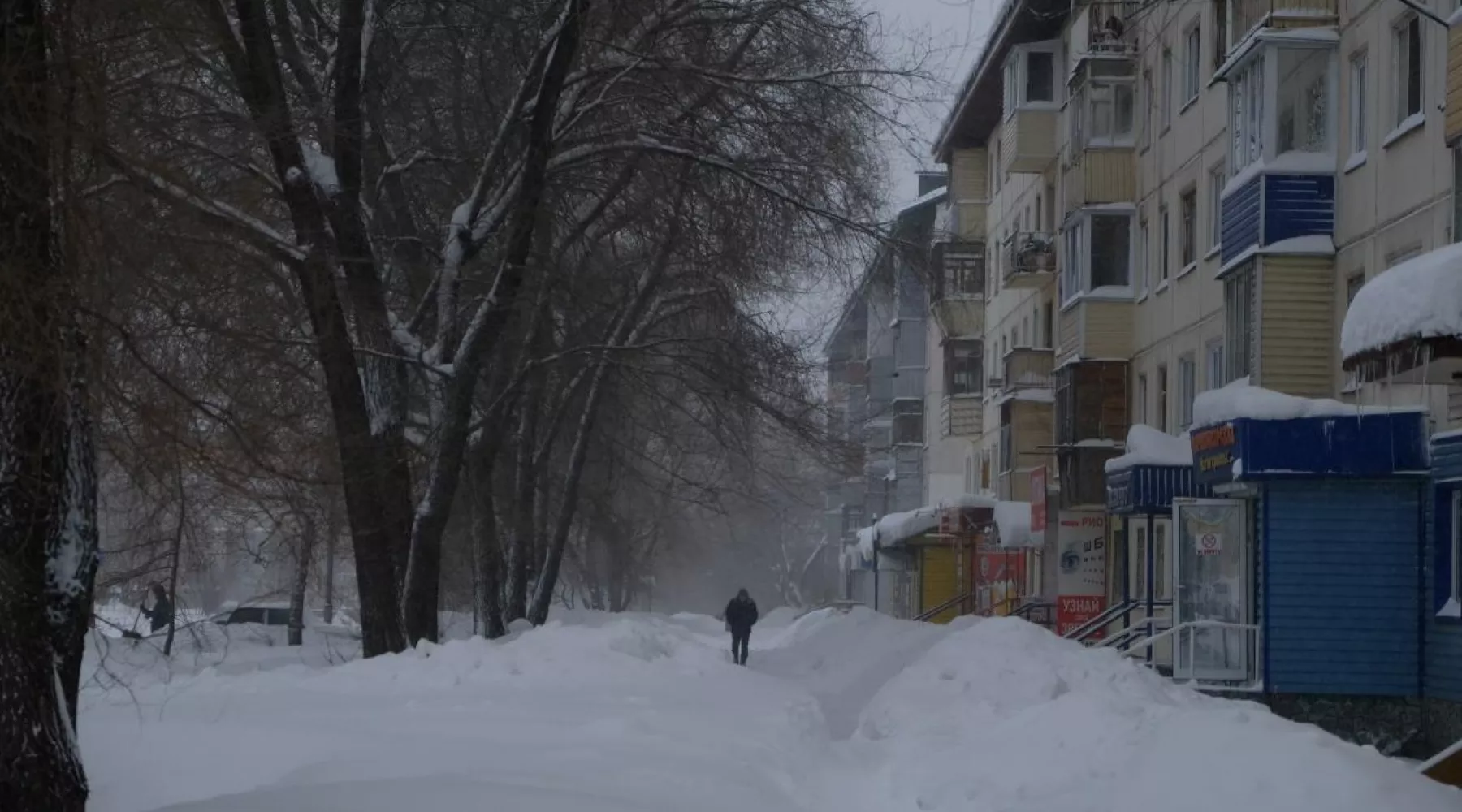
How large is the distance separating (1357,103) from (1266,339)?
3024mm

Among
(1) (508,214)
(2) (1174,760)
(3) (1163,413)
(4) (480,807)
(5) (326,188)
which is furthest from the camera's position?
(3) (1163,413)

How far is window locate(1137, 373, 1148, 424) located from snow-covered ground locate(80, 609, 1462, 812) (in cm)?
1531

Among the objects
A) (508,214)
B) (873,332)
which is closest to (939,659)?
(508,214)

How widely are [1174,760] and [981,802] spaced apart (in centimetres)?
158

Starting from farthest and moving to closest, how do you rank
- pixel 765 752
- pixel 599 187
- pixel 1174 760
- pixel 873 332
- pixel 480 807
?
pixel 873 332
pixel 599 187
pixel 765 752
pixel 1174 760
pixel 480 807

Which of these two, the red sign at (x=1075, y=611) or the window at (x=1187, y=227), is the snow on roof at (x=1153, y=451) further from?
the red sign at (x=1075, y=611)

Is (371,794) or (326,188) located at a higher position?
(326,188)

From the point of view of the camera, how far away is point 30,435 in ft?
27.6

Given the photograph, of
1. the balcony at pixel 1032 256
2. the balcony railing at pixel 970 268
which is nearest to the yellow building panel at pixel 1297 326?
the balcony railing at pixel 970 268

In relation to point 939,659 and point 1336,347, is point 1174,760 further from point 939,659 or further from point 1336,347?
point 1336,347

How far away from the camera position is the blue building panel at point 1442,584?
70.1 feet

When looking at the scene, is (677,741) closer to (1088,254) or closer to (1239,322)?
(1239,322)

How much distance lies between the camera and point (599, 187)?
24078mm

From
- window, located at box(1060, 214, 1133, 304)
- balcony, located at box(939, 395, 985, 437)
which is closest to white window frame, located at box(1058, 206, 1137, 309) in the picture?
window, located at box(1060, 214, 1133, 304)
